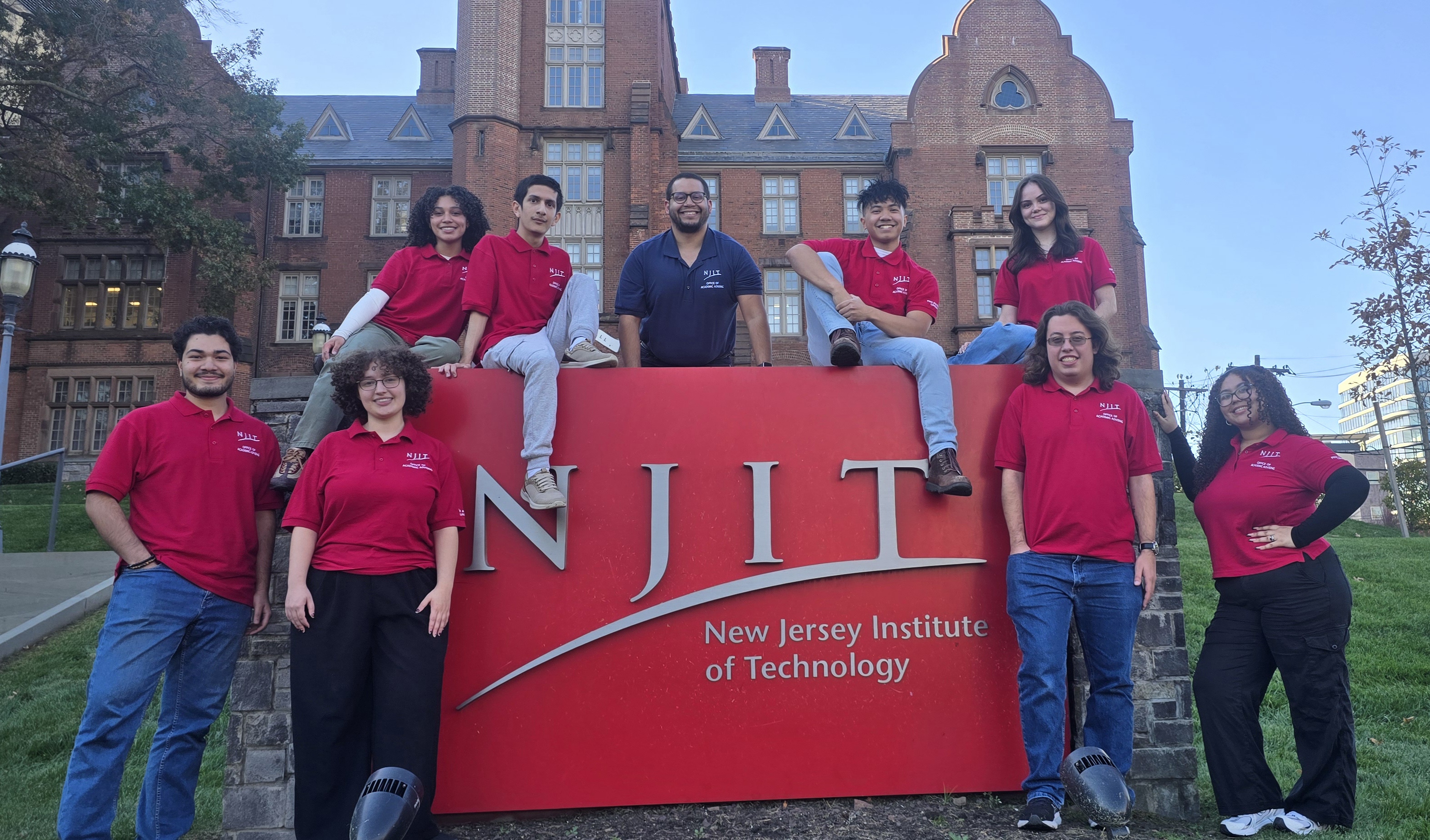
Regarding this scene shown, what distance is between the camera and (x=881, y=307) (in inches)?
181

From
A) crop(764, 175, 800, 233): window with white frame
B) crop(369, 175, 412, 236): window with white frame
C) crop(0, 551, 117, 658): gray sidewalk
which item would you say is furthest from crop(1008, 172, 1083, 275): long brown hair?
crop(369, 175, 412, 236): window with white frame

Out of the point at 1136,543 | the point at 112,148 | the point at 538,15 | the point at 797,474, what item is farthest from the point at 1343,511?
the point at 538,15

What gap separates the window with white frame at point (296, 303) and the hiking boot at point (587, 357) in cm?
2300

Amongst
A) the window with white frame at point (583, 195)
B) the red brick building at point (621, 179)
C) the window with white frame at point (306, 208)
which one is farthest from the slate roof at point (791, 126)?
the window with white frame at point (306, 208)

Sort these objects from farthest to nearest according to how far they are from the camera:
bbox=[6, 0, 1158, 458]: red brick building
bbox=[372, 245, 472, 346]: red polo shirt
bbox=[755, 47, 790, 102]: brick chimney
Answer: bbox=[755, 47, 790, 102]: brick chimney, bbox=[6, 0, 1158, 458]: red brick building, bbox=[372, 245, 472, 346]: red polo shirt

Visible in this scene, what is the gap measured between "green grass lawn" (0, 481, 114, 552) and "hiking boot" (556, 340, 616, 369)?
10.4 m

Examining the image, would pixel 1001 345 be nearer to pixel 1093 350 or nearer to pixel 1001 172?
pixel 1093 350

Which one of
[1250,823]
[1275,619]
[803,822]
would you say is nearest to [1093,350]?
[1275,619]

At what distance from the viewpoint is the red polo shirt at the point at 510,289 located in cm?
435

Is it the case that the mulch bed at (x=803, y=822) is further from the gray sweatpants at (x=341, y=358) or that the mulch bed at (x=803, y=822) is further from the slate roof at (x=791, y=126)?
the slate roof at (x=791, y=126)

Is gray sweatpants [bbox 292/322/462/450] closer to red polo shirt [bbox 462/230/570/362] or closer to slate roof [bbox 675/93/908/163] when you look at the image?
red polo shirt [bbox 462/230/570/362]

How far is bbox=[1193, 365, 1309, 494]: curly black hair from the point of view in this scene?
13.4 ft

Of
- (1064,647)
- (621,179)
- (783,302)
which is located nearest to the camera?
(1064,647)

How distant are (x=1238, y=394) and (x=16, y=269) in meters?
10.9
